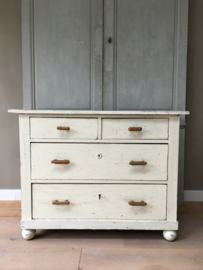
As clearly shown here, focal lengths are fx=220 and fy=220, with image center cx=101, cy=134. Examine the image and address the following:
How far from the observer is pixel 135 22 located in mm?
1937

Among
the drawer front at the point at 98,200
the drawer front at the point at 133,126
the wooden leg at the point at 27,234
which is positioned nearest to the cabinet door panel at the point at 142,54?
the drawer front at the point at 133,126

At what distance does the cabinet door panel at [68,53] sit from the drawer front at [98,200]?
31.3 inches

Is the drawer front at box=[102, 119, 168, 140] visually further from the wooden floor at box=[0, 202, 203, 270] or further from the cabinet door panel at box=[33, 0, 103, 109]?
the wooden floor at box=[0, 202, 203, 270]

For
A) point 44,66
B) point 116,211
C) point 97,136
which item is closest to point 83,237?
point 116,211

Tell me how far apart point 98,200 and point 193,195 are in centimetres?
121

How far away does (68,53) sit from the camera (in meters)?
1.98

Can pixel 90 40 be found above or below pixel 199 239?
above

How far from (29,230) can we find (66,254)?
334mm

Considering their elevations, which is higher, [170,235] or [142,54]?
[142,54]

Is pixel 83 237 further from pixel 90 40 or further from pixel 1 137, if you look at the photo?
pixel 90 40

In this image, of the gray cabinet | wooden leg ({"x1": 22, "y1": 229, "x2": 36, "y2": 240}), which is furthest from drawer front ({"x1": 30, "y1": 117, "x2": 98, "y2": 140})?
wooden leg ({"x1": 22, "y1": 229, "x2": 36, "y2": 240})

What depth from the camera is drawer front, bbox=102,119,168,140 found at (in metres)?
1.49

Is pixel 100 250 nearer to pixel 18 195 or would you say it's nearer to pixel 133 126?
pixel 133 126

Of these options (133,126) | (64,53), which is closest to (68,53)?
(64,53)
